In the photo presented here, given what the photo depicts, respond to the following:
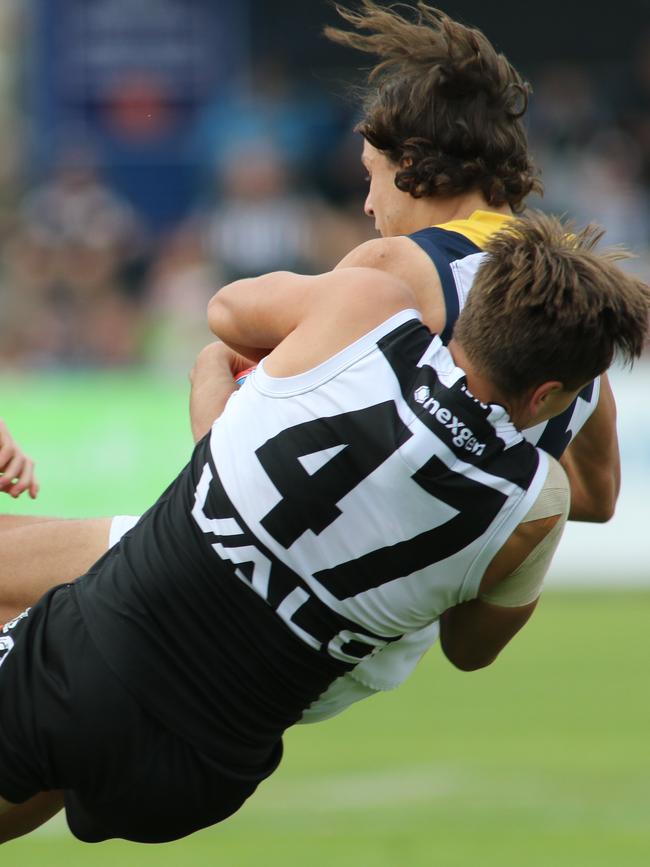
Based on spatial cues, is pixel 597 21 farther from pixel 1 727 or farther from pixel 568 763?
pixel 1 727

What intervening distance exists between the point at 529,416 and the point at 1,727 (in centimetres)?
133

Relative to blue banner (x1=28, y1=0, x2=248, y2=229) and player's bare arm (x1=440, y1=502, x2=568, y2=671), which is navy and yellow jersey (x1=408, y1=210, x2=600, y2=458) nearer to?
player's bare arm (x1=440, y1=502, x2=568, y2=671)

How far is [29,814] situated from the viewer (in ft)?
13.1

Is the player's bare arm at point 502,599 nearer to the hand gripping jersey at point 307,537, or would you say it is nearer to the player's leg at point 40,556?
the hand gripping jersey at point 307,537

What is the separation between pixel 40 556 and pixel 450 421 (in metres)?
1.18

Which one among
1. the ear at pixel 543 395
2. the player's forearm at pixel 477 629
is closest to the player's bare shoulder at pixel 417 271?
the ear at pixel 543 395

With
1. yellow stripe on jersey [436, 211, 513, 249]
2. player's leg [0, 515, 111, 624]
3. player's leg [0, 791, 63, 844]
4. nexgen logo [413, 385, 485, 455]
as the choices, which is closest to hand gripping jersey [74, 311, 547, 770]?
nexgen logo [413, 385, 485, 455]

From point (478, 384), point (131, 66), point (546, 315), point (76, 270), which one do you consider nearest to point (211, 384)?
point (478, 384)

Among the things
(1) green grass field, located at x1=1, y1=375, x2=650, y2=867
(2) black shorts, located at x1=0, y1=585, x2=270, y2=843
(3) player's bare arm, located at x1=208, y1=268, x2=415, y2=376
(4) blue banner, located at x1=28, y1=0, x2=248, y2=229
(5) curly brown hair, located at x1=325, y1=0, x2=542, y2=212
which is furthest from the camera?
(4) blue banner, located at x1=28, y1=0, x2=248, y2=229

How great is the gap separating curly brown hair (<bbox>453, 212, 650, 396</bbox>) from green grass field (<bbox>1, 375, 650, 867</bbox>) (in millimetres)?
2774

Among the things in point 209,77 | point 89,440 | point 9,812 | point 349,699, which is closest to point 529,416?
point 349,699

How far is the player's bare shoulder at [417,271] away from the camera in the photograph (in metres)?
3.62

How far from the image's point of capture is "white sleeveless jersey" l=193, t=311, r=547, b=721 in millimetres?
3326

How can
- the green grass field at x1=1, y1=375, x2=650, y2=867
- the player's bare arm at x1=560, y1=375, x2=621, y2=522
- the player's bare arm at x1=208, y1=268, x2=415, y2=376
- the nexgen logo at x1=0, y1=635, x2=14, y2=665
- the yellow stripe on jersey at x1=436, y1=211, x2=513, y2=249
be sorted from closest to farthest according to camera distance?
the player's bare arm at x1=208, y1=268, x2=415, y2=376 < the nexgen logo at x1=0, y1=635, x2=14, y2=665 < the yellow stripe on jersey at x1=436, y1=211, x2=513, y2=249 < the player's bare arm at x1=560, y1=375, x2=621, y2=522 < the green grass field at x1=1, y1=375, x2=650, y2=867
